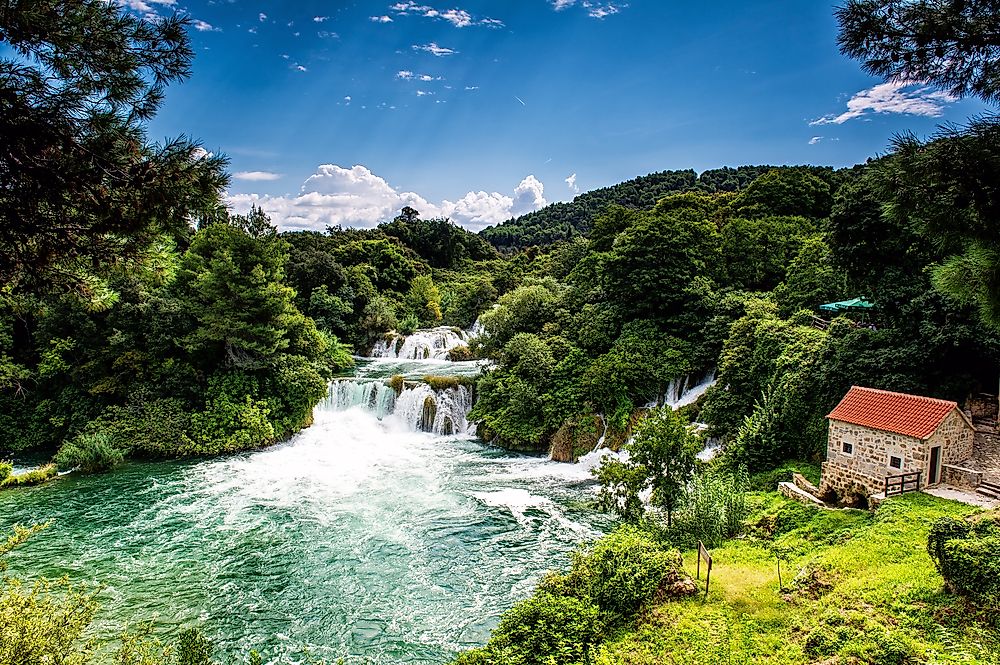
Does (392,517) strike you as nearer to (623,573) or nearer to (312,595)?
(312,595)

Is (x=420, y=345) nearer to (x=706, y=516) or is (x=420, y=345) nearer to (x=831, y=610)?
(x=706, y=516)

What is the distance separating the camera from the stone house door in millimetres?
10891

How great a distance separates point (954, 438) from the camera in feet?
36.3

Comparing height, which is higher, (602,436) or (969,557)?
(969,557)

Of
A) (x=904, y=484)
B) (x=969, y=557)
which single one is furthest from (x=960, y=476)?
(x=969, y=557)

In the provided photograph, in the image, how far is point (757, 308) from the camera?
19625mm

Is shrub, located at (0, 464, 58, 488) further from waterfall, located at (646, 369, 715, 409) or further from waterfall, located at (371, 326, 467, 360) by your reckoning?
waterfall, located at (646, 369, 715, 409)

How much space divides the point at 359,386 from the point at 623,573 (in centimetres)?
1743

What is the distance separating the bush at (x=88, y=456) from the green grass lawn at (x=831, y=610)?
18.1m

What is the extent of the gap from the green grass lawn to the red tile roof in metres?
1.55

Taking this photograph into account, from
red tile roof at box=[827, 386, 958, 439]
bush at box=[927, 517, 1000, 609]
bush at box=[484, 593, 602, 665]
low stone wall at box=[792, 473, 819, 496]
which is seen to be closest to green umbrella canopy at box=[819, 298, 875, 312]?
red tile roof at box=[827, 386, 958, 439]

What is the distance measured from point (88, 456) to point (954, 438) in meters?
24.5

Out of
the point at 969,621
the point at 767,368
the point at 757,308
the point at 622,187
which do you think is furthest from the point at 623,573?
the point at 622,187

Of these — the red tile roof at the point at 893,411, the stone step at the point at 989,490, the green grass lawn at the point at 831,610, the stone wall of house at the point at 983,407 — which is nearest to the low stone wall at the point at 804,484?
the red tile roof at the point at 893,411
